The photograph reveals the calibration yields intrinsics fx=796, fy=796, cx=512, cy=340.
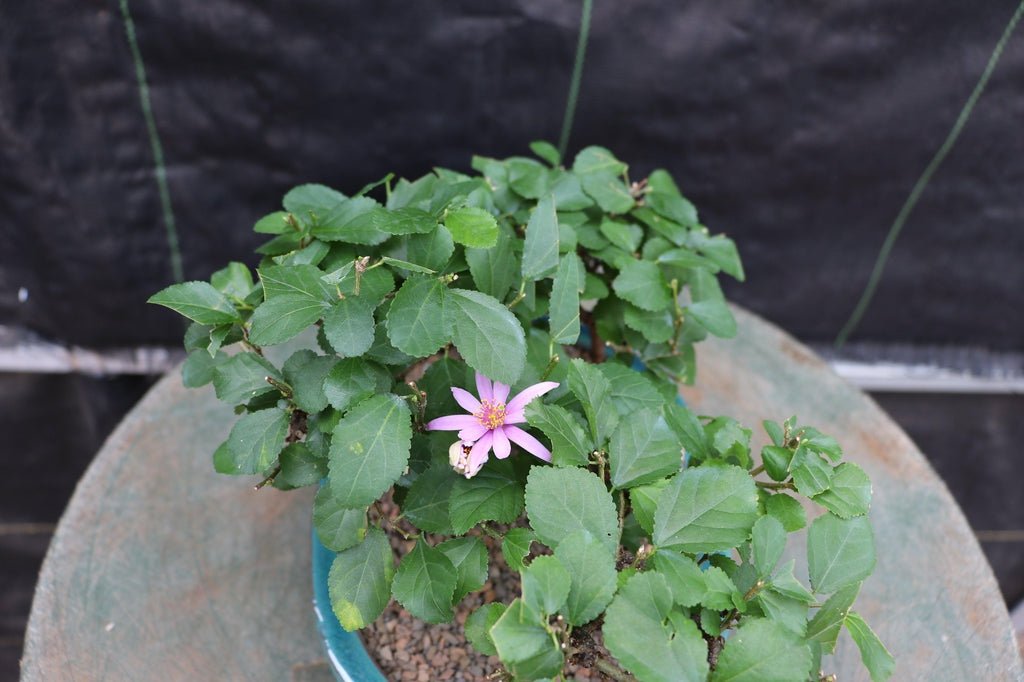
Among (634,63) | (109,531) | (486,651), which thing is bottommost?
(109,531)

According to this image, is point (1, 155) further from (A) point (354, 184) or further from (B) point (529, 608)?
(B) point (529, 608)

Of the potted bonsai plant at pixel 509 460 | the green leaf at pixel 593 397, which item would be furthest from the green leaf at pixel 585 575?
the green leaf at pixel 593 397

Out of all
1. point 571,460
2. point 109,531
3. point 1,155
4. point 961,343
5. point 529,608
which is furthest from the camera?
point 961,343

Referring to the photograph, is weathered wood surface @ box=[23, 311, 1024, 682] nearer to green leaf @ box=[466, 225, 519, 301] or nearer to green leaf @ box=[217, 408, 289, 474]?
green leaf @ box=[217, 408, 289, 474]

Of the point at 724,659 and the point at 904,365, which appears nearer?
the point at 724,659

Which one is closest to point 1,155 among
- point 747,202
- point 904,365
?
point 747,202

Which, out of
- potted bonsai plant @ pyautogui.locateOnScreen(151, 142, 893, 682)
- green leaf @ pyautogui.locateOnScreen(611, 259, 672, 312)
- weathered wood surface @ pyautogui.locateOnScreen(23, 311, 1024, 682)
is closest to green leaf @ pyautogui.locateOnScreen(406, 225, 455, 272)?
potted bonsai plant @ pyautogui.locateOnScreen(151, 142, 893, 682)

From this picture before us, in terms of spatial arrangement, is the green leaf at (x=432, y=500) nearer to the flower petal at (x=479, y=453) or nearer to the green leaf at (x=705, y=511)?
the flower petal at (x=479, y=453)
